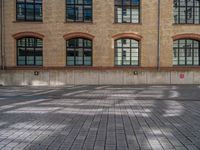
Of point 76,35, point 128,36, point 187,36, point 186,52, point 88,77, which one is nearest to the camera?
point 88,77

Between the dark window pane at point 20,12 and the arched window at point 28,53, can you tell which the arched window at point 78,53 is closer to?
the arched window at point 28,53

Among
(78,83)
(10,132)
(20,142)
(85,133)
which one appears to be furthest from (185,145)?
(78,83)

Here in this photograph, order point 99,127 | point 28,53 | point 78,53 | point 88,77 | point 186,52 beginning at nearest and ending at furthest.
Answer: point 99,127 < point 88,77 < point 28,53 < point 78,53 < point 186,52

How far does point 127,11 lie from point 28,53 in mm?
9354

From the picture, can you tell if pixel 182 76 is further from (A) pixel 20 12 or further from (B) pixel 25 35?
(A) pixel 20 12

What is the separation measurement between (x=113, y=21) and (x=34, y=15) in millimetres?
6841

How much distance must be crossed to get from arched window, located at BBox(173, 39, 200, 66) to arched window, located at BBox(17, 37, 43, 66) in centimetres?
1184

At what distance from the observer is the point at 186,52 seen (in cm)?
2644

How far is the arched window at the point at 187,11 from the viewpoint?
26391mm

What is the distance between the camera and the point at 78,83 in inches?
998

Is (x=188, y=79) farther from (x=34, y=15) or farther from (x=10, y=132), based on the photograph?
(x=10, y=132)

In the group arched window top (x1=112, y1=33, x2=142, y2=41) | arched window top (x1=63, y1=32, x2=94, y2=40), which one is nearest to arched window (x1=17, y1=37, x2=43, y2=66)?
arched window top (x1=63, y1=32, x2=94, y2=40)

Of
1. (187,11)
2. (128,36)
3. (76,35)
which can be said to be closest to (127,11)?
(128,36)

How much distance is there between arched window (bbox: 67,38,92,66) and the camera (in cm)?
2591
